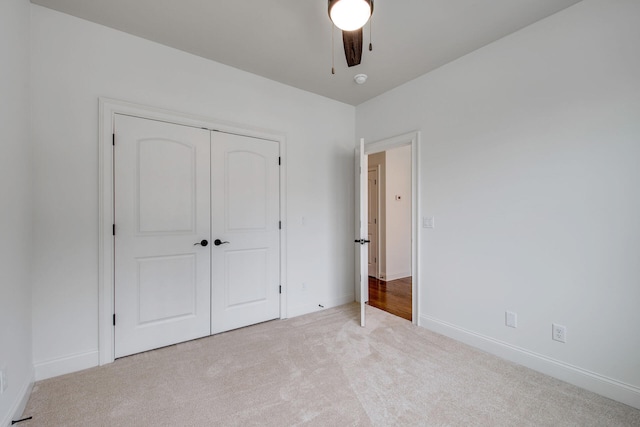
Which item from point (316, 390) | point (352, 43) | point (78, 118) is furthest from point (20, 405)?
point (352, 43)

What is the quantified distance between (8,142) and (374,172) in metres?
4.52

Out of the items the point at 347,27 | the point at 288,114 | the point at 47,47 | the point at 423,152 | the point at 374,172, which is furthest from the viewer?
the point at 374,172

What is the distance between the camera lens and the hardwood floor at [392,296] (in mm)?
3387

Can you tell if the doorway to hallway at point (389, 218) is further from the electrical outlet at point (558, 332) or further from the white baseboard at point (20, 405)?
the white baseboard at point (20, 405)

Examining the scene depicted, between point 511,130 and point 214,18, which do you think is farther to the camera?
point 511,130

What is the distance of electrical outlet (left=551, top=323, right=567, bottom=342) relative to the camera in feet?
6.44

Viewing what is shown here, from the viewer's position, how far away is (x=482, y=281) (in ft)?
7.95

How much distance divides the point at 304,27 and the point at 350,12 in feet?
3.50

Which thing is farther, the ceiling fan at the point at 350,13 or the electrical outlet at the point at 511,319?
the electrical outlet at the point at 511,319

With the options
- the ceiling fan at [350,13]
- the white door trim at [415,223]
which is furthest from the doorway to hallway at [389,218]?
the ceiling fan at [350,13]

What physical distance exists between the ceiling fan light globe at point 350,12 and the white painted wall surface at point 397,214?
363cm

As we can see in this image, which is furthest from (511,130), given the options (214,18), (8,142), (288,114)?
(8,142)

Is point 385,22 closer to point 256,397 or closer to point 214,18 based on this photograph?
point 214,18

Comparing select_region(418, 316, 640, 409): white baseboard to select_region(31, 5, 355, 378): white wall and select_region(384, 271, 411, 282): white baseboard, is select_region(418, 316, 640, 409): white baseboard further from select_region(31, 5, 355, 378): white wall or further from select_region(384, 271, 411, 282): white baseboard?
select_region(31, 5, 355, 378): white wall
